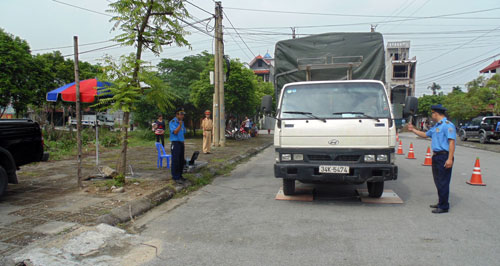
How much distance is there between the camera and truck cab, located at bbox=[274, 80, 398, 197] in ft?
17.5

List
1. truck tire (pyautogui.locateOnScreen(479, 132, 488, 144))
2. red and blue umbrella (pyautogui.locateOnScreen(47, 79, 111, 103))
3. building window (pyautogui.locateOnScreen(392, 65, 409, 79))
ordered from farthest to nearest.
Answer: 1. building window (pyautogui.locateOnScreen(392, 65, 409, 79))
2. truck tire (pyautogui.locateOnScreen(479, 132, 488, 144))
3. red and blue umbrella (pyautogui.locateOnScreen(47, 79, 111, 103))

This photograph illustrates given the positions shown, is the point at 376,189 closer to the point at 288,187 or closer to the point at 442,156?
the point at 442,156

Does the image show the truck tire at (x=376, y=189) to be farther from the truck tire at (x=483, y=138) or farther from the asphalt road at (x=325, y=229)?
the truck tire at (x=483, y=138)

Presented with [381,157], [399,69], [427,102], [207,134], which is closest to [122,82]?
[381,157]

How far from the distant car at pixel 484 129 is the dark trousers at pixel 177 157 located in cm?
2065

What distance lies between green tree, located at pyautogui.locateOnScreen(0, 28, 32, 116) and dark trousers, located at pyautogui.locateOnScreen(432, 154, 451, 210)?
14362 millimetres

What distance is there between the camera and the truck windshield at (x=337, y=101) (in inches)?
225

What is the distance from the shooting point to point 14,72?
13125mm

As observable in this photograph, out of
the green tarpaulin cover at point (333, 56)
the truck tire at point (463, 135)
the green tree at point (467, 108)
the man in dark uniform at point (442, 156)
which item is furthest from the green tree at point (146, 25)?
the green tree at point (467, 108)

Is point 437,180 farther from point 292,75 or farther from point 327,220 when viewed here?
point 292,75

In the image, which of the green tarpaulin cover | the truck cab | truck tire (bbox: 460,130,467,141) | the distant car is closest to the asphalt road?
the truck cab

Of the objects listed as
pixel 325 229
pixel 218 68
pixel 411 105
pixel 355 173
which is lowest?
pixel 325 229

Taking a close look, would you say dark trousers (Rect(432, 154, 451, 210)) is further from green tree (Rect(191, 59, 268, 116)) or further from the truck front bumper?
green tree (Rect(191, 59, 268, 116))

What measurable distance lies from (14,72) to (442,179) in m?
15.1
